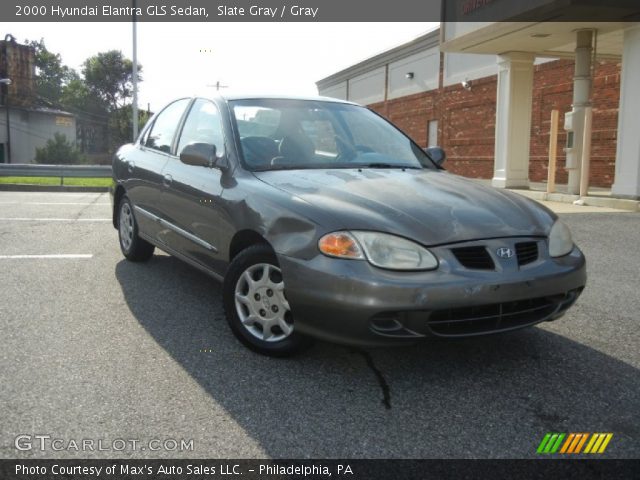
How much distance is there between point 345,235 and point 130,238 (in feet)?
11.5

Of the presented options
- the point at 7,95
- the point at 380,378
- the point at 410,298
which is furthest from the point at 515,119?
the point at 7,95

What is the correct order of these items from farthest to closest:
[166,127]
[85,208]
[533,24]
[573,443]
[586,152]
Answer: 1. [533,24]
2. [586,152]
3. [85,208]
4. [166,127]
5. [573,443]

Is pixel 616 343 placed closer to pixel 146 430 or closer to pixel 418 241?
pixel 418 241

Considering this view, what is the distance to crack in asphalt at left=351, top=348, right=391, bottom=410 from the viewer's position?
287cm

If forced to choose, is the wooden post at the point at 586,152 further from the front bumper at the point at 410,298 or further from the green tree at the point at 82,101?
the green tree at the point at 82,101

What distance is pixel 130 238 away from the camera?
5863 mm

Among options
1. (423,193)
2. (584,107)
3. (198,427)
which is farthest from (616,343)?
(584,107)

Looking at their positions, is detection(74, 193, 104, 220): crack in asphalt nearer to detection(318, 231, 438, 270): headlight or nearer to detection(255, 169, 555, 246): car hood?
detection(255, 169, 555, 246): car hood

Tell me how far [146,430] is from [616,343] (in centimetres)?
278

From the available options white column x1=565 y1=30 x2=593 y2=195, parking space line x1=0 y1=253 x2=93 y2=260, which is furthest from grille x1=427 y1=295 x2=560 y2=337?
white column x1=565 y1=30 x2=593 y2=195

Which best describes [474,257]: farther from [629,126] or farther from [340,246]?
[629,126]

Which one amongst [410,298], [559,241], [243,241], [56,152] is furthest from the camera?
[56,152]

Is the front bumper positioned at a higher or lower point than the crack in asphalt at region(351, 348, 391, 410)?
higher

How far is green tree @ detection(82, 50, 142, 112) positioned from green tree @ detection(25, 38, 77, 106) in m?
12.5
